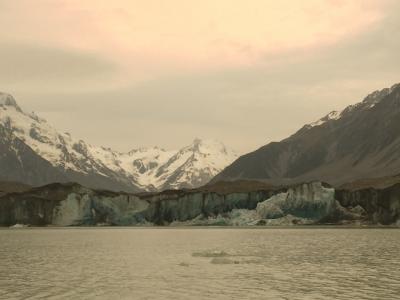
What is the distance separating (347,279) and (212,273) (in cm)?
1192

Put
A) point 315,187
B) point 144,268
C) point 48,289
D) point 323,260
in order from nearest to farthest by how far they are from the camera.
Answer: point 48,289
point 144,268
point 323,260
point 315,187

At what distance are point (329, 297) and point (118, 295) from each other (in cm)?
1437

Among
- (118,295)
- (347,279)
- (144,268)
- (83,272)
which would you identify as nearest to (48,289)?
(118,295)

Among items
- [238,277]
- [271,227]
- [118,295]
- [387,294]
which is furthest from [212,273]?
[271,227]

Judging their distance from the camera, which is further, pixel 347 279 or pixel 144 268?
pixel 144 268

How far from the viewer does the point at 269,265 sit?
67.4m

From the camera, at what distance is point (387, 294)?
45.7 m

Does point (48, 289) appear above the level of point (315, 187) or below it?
below

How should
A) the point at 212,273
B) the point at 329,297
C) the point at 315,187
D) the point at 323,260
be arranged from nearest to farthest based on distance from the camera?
1. the point at 329,297
2. the point at 212,273
3. the point at 323,260
4. the point at 315,187

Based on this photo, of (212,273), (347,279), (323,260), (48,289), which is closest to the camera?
(48,289)

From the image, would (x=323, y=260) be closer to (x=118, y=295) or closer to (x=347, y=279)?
(x=347, y=279)

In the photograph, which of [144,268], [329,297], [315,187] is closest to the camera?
[329,297]

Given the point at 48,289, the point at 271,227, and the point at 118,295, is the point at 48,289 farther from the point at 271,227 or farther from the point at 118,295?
the point at 271,227

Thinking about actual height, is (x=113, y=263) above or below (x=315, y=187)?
below
